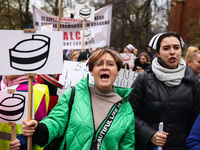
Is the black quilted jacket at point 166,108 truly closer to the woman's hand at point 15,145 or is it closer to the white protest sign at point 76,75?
the woman's hand at point 15,145

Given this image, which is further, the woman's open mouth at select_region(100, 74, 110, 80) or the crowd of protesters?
the woman's open mouth at select_region(100, 74, 110, 80)

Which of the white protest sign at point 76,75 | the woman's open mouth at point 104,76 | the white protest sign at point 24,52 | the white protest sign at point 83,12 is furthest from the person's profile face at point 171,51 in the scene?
the white protest sign at point 83,12

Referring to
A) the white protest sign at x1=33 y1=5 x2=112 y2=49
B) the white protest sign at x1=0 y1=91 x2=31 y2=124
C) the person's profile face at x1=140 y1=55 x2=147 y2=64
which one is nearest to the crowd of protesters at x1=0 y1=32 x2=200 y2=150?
the white protest sign at x1=0 y1=91 x2=31 y2=124

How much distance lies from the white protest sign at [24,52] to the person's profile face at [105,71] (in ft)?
1.27

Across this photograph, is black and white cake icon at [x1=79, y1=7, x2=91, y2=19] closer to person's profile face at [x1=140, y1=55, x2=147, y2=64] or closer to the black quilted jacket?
person's profile face at [x1=140, y1=55, x2=147, y2=64]

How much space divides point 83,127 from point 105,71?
499 millimetres

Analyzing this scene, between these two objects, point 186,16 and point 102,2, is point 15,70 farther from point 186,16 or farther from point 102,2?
point 186,16

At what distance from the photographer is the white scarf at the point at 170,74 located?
7.14 feet

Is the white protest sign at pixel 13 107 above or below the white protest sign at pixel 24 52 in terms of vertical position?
below

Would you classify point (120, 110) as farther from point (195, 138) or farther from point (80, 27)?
point (80, 27)

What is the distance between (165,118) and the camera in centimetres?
214

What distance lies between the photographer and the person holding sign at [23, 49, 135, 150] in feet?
5.57

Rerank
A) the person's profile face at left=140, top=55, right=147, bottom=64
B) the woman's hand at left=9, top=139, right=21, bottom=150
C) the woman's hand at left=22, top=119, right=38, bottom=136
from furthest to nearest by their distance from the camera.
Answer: the person's profile face at left=140, top=55, right=147, bottom=64
the woman's hand at left=9, top=139, right=21, bottom=150
the woman's hand at left=22, top=119, right=38, bottom=136

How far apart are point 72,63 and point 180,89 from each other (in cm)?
186
